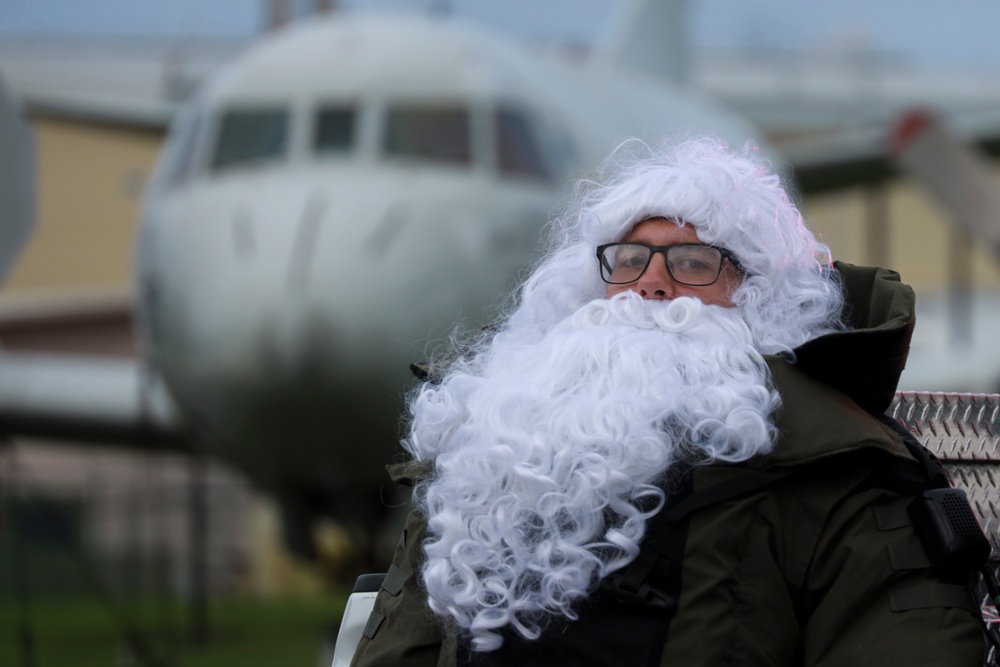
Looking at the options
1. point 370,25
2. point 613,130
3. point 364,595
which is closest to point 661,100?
point 613,130

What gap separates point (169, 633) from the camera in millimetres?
13516

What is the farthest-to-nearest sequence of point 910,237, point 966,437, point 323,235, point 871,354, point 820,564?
→ point 910,237, point 323,235, point 966,437, point 871,354, point 820,564

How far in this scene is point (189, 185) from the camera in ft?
23.7

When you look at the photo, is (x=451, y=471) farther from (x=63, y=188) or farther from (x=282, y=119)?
(x=63, y=188)

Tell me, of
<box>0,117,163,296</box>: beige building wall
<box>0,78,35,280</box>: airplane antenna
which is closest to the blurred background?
<box>0,78,35,280</box>: airplane antenna

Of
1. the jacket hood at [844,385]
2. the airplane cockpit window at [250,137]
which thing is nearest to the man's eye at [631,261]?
the jacket hood at [844,385]

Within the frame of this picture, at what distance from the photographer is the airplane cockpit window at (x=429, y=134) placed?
274 inches

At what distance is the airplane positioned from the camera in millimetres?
5895

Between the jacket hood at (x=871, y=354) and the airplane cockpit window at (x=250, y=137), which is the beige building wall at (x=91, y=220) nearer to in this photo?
the airplane cockpit window at (x=250, y=137)

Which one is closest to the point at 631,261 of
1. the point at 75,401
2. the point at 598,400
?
the point at 598,400

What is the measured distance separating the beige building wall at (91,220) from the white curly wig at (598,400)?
23695mm

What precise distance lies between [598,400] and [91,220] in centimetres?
2600

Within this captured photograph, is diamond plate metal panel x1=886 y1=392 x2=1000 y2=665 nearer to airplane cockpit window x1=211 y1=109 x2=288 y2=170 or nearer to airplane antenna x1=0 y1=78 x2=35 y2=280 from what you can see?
airplane antenna x1=0 y1=78 x2=35 y2=280

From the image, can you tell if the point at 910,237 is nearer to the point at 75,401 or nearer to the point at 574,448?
the point at 75,401
